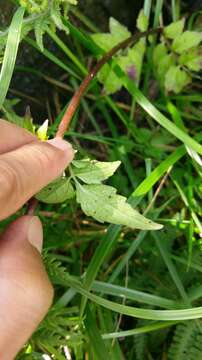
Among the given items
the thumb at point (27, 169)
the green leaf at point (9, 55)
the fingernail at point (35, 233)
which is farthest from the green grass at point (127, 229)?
the thumb at point (27, 169)

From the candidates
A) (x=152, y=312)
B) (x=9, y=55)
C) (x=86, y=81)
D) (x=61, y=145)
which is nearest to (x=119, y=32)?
(x=86, y=81)

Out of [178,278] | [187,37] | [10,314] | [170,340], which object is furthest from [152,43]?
[10,314]

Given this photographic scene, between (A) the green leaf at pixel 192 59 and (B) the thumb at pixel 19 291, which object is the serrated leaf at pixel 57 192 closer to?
(B) the thumb at pixel 19 291

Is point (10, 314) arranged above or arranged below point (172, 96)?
above

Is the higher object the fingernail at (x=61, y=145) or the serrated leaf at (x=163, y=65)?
the fingernail at (x=61, y=145)

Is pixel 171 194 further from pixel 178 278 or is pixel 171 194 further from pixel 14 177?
pixel 14 177

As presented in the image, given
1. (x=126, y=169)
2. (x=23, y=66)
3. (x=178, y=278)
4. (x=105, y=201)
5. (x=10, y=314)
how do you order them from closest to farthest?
(x=10, y=314), (x=105, y=201), (x=178, y=278), (x=126, y=169), (x=23, y=66)
